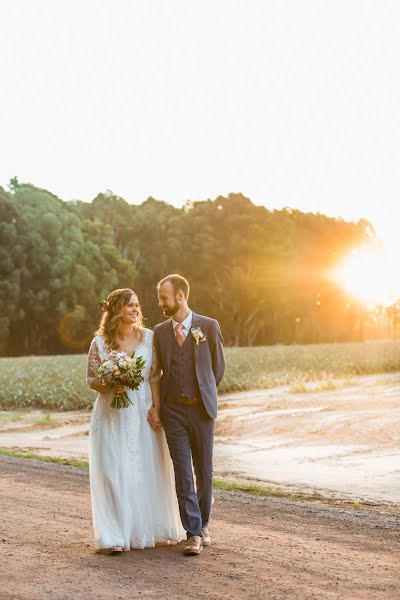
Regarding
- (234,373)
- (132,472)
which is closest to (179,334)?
(132,472)

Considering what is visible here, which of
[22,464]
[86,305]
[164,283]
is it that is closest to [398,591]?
[164,283]

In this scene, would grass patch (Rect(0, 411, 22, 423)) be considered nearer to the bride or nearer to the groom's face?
the bride

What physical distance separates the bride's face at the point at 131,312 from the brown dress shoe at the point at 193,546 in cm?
172

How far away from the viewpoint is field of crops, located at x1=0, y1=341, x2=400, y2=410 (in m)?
26.1

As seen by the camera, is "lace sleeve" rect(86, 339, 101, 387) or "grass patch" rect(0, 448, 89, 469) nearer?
"lace sleeve" rect(86, 339, 101, 387)

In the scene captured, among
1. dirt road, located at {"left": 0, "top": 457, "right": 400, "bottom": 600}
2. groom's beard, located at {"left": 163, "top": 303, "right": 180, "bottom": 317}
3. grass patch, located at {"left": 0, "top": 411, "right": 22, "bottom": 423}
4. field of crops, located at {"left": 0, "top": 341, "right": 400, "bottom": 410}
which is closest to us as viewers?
dirt road, located at {"left": 0, "top": 457, "right": 400, "bottom": 600}

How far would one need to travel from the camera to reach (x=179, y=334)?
7727mm

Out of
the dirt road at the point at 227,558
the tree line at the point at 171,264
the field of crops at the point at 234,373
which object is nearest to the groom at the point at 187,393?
the dirt road at the point at 227,558

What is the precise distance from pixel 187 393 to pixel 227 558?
1266 mm

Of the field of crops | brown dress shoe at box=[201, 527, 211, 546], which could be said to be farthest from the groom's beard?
the field of crops

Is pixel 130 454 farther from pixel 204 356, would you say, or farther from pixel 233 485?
pixel 233 485

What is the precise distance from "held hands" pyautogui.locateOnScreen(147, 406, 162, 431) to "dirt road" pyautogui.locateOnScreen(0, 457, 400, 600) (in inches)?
37.0

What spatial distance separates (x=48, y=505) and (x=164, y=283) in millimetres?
3346

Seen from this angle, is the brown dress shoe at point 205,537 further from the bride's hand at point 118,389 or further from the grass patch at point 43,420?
the grass patch at point 43,420
